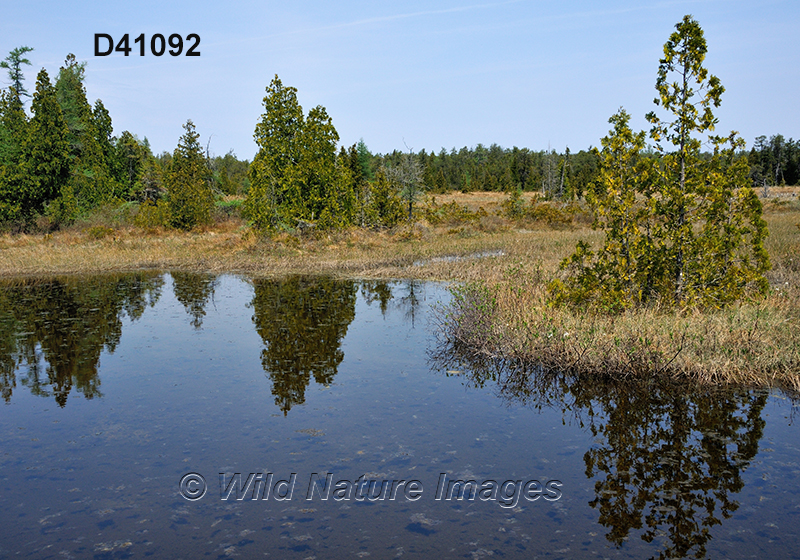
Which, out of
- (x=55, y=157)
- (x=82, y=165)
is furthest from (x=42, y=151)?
(x=82, y=165)

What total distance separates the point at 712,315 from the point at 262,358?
836cm

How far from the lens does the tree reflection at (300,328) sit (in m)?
9.90

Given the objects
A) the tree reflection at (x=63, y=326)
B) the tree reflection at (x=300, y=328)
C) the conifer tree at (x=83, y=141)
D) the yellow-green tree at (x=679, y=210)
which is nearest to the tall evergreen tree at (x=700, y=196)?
the yellow-green tree at (x=679, y=210)

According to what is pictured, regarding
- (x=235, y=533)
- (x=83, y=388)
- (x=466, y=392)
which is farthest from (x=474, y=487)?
(x=83, y=388)

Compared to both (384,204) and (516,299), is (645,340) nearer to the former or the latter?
(516,299)

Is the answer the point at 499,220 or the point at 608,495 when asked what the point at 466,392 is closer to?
the point at 608,495

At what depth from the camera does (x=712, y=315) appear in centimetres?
994

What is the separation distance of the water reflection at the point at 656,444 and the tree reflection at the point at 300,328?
8.54 ft

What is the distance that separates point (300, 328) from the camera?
532 inches

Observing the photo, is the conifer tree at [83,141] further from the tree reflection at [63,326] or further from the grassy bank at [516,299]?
the tree reflection at [63,326]

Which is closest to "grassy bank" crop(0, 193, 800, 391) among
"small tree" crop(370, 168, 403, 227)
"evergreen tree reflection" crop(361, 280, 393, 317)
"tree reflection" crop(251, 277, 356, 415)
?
"evergreen tree reflection" crop(361, 280, 393, 317)

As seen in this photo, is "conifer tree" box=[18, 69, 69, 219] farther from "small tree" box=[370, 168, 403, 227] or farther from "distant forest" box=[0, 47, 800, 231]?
"small tree" box=[370, 168, 403, 227]

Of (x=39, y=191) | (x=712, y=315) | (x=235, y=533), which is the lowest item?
(x=235, y=533)

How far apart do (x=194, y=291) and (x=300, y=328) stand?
281 inches
